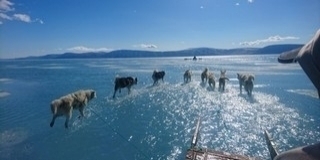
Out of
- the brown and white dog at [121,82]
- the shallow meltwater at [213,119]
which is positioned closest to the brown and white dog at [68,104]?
the shallow meltwater at [213,119]

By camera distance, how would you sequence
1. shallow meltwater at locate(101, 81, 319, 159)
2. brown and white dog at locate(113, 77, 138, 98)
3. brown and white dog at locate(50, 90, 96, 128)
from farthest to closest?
brown and white dog at locate(113, 77, 138, 98)
brown and white dog at locate(50, 90, 96, 128)
shallow meltwater at locate(101, 81, 319, 159)

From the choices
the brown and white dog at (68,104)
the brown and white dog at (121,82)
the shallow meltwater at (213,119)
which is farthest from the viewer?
the brown and white dog at (121,82)

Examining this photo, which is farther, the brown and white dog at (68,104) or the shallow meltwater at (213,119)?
the brown and white dog at (68,104)

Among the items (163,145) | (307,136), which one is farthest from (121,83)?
(307,136)

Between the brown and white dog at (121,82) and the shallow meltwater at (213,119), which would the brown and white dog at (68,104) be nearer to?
the shallow meltwater at (213,119)

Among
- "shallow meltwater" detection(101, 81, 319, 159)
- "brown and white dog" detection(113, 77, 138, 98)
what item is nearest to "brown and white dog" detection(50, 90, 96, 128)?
"shallow meltwater" detection(101, 81, 319, 159)

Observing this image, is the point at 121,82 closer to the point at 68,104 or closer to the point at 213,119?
the point at 68,104

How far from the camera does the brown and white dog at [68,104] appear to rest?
1406cm

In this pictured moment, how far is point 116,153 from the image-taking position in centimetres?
1225

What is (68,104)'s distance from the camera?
49.2 ft

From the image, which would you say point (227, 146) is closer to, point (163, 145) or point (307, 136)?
point (163, 145)

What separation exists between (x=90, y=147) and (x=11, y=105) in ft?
41.6

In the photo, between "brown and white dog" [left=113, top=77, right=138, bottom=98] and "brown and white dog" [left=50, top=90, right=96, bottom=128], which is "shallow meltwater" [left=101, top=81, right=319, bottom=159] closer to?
"brown and white dog" [left=113, top=77, right=138, bottom=98]

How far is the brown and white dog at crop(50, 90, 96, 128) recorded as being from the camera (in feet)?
46.1
